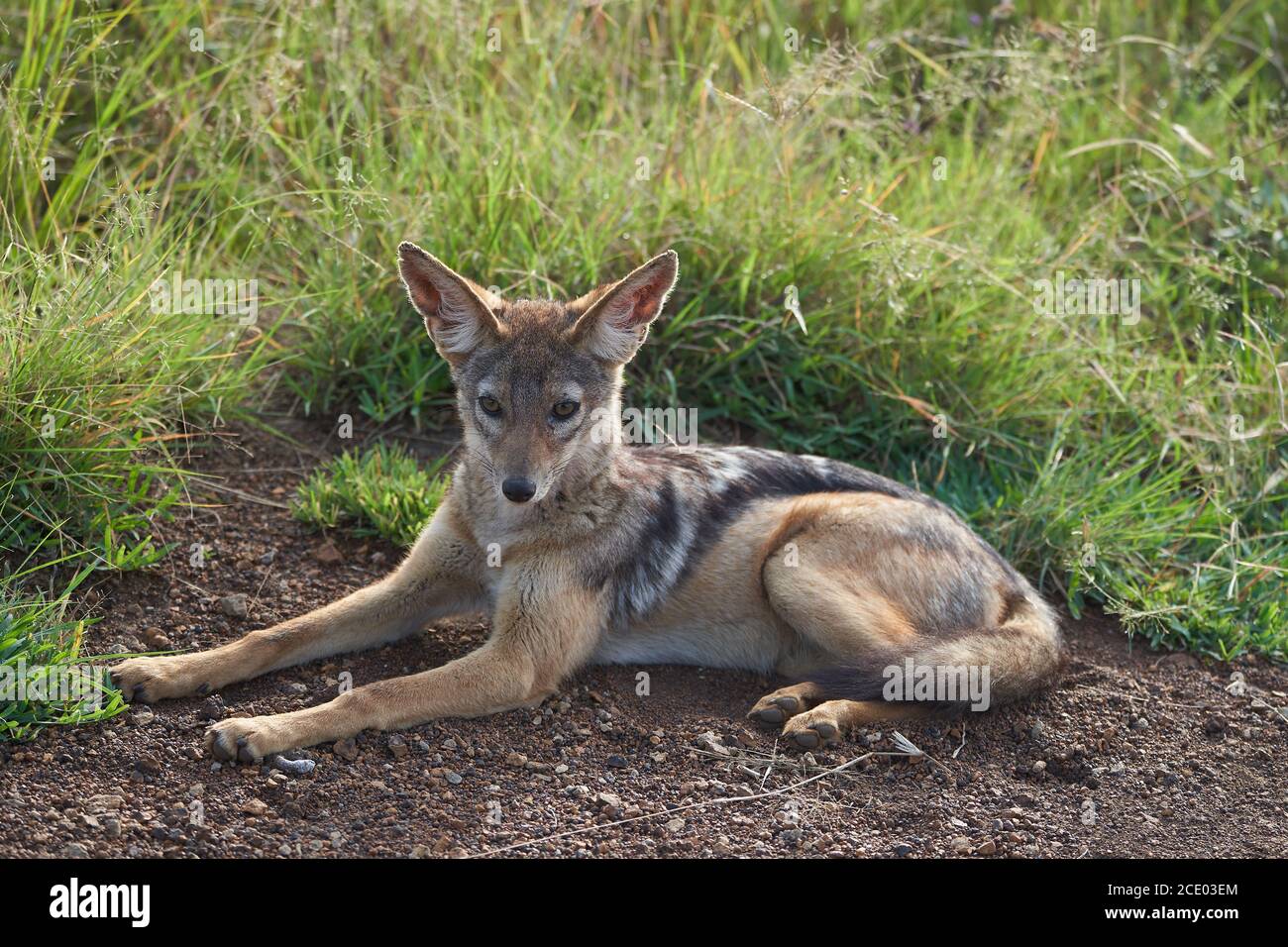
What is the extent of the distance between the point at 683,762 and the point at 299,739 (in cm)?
126

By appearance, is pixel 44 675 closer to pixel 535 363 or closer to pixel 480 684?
pixel 480 684

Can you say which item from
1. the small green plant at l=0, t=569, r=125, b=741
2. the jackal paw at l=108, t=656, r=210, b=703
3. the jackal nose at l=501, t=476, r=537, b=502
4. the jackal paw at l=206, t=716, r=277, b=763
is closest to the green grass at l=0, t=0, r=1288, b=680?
the small green plant at l=0, t=569, r=125, b=741

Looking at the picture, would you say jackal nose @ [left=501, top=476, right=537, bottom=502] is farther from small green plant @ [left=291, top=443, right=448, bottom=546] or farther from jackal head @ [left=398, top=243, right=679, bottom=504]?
small green plant @ [left=291, top=443, right=448, bottom=546]

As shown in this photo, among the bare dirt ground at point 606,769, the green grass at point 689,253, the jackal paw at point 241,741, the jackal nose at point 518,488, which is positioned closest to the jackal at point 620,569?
the jackal nose at point 518,488

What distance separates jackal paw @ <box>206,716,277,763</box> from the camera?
424 cm

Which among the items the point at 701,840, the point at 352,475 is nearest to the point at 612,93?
the point at 352,475

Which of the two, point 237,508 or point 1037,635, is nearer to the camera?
point 1037,635

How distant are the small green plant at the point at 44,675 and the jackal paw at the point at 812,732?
2225 mm

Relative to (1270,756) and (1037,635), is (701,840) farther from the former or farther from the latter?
(1270,756)

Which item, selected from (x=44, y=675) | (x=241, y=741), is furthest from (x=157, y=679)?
(x=241, y=741)

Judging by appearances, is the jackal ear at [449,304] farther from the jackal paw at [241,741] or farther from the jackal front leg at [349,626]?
the jackal paw at [241,741]

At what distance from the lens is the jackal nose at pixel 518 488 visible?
466 cm

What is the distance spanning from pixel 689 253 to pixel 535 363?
77.2 inches

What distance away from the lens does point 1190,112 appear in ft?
28.1
